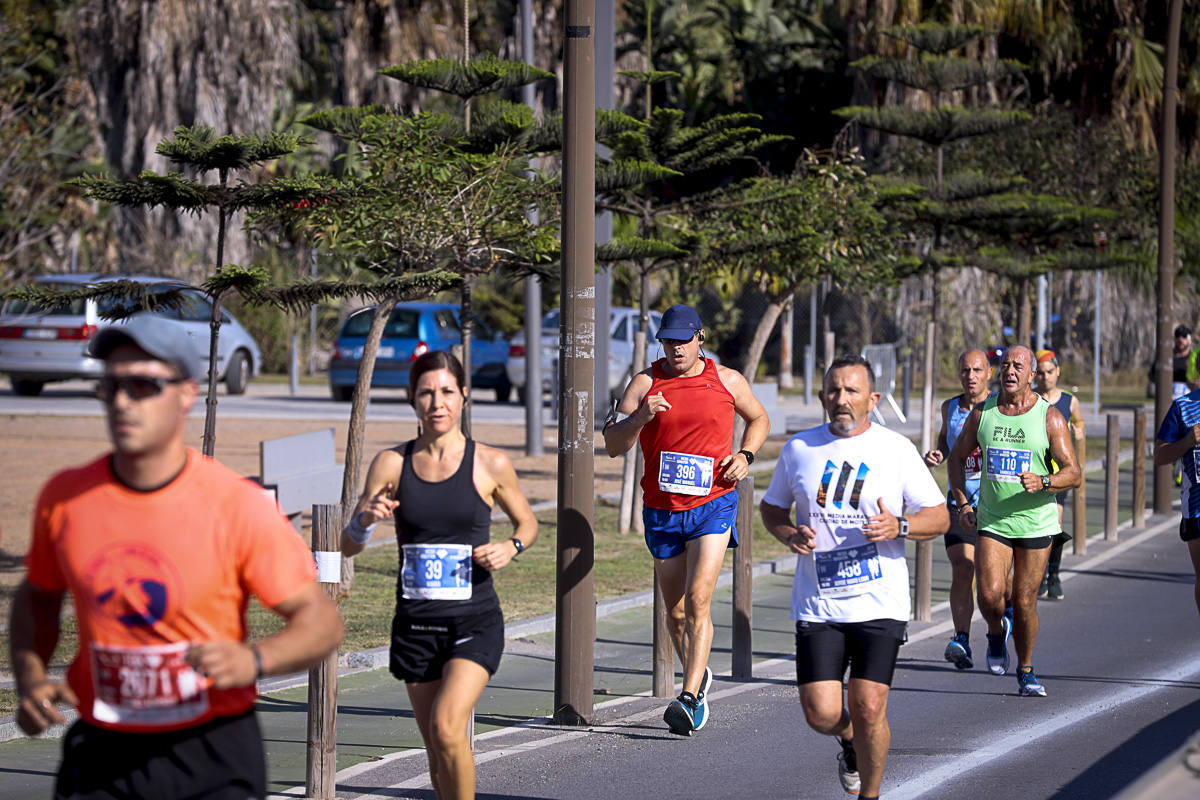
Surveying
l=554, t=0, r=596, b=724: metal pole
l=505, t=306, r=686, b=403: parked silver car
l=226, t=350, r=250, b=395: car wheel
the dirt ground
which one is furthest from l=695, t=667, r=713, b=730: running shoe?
l=226, t=350, r=250, b=395: car wheel

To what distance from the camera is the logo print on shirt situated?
5.60 m

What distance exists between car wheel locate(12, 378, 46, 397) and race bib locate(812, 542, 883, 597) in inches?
956

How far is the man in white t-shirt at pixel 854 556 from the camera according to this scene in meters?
5.52

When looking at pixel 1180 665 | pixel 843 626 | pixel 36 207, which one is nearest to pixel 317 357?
pixel 36 207

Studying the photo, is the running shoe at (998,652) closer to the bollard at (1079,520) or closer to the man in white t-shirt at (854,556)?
the man in white t-shirt at (854,556)

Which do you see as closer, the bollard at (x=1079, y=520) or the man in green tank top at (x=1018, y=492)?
the man in green tank top at (x=1018, y=492)

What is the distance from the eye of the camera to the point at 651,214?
14547 mm

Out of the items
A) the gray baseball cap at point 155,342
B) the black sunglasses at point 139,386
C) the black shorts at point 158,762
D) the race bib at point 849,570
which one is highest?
the gray baseball cap at point 155,342

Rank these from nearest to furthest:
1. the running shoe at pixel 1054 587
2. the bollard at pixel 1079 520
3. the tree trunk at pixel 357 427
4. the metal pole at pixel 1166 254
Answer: the tree trunk at pixel 357 427
the running shoe at pixel 1054 587
the bollard at pixel 1079 520
the metal pole at pixel 1166 254

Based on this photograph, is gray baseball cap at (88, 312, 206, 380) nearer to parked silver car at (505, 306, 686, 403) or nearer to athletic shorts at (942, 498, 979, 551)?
athletic shorts at (942, 498, 979, 551)

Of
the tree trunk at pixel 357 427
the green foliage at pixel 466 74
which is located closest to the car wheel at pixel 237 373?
the green foliage at pixel 466 74

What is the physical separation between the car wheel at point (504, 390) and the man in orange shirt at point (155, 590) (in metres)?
26.3

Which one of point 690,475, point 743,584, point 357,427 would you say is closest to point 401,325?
point 357,427

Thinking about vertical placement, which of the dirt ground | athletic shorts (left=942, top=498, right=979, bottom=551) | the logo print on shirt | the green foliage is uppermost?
the green foliage
